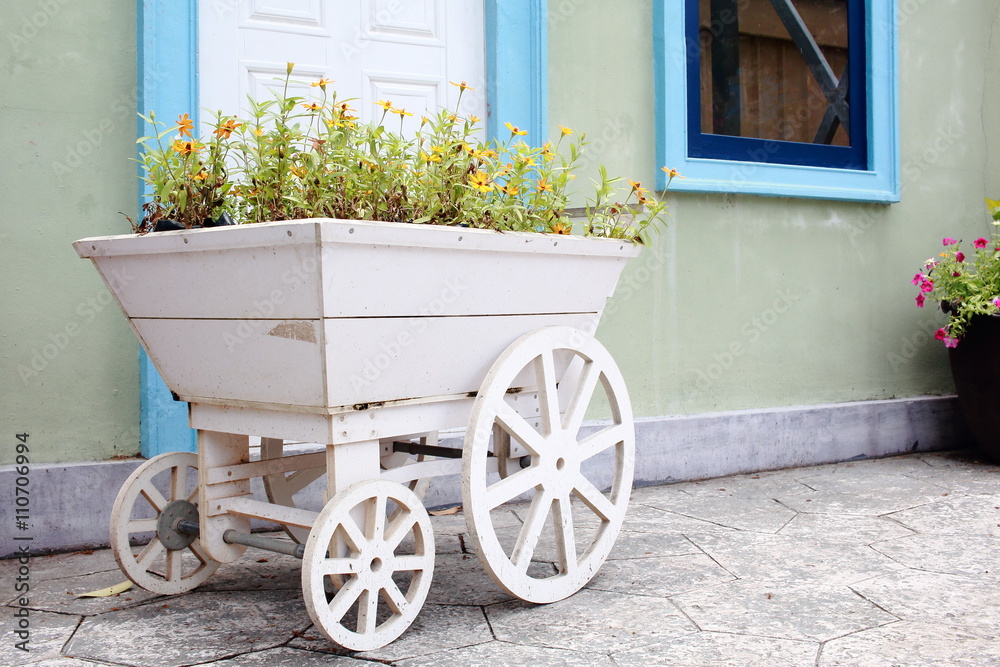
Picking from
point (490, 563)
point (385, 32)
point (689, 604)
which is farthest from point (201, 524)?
point (385, 32)

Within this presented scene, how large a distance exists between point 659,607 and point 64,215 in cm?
221

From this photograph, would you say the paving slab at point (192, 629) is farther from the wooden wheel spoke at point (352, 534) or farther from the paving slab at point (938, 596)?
the paving slab at point (938, 596)

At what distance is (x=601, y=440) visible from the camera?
229 centimetres

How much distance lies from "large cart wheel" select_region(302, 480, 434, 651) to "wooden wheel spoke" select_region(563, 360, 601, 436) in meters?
0.47

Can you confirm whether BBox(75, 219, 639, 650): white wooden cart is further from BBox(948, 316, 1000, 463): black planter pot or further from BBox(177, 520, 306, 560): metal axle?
BBox(948, 316, 1000, 463): black planter pot

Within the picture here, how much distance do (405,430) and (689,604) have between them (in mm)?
854

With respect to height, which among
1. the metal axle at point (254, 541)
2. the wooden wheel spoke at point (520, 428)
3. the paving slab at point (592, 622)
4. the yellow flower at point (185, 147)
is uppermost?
the yellow flower at point (185, 147)

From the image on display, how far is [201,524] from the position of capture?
2111 millimetres

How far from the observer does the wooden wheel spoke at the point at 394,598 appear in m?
1.89

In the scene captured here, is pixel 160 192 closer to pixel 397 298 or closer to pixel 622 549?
pixel 397 298

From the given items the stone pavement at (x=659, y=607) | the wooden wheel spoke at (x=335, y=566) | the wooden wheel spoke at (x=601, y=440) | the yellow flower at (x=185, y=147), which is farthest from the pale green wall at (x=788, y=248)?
the wooden wheel spoke at (x=335, y=566)

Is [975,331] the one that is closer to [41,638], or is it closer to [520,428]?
[520,428]

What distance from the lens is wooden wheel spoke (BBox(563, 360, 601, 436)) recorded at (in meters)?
2.21

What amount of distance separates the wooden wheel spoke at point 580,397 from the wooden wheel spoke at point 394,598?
588 mm
